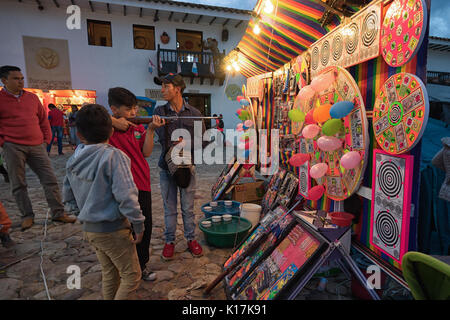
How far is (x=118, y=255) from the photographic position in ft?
5.49

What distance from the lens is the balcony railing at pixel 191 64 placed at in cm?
1277

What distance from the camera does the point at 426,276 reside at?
101 centimetres

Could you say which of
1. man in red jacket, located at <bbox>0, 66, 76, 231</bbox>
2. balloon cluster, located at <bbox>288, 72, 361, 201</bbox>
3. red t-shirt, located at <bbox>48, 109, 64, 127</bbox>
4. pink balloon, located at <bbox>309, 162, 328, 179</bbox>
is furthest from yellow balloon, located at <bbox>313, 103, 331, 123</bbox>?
red t-shirt, located at <bbox>48, 109, 64, 127</bbox>

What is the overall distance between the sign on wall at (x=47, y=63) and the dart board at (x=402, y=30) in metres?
13.9

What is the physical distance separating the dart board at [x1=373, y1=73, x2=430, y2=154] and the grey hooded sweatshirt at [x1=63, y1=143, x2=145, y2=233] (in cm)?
166

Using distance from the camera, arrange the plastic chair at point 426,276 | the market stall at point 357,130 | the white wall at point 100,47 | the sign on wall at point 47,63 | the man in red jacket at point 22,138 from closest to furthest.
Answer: the plastic chair at point 426,276 < the market stall at point 357,130 < the man in red jacket at point 22,138 < the white wall at point 100,47 < the sign on wall at point 47,63

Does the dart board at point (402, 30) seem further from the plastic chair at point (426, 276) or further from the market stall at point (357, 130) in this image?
the plastic chair at point (426, 276)

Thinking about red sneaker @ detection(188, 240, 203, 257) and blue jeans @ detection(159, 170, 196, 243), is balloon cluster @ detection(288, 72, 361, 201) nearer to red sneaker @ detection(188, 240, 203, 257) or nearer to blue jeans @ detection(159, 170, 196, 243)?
blue jeans @ detection(159, 170, 196, 243)

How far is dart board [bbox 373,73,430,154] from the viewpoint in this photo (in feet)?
4.50

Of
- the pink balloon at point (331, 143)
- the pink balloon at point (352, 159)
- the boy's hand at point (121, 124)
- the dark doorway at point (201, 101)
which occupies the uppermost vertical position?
the dark doorway at point (201, 101)

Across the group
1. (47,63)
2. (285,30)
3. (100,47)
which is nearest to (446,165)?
(285,30)

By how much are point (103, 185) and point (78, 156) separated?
241mm

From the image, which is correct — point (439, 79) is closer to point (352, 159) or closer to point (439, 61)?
point (352, 159)

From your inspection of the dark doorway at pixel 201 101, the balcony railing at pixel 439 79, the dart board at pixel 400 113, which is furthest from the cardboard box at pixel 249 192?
the dark doorway at pixel 201 101
